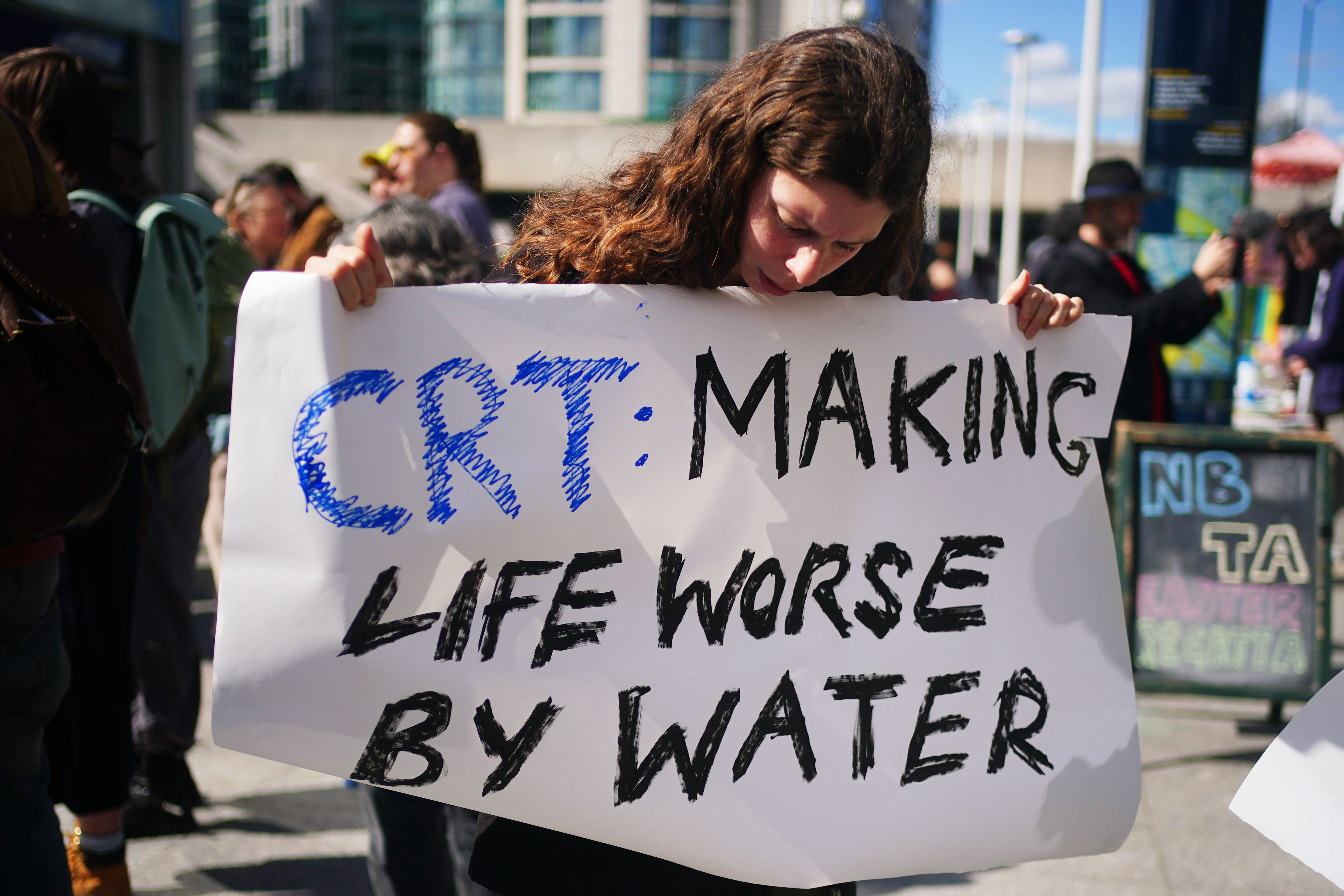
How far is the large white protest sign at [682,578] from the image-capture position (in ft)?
4.57

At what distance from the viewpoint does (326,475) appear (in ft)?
4.58

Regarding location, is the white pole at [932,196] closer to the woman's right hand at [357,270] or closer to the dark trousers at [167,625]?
the woman's right hand at [357,270]

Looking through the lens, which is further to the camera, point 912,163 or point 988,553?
point 988,553

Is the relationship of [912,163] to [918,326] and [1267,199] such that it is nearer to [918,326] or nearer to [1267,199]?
[918,326]

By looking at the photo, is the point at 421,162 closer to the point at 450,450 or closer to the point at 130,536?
the point at 130,536

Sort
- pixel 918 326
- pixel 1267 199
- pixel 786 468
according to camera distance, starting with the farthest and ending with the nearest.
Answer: pixel 1267 199
pixel 918 326
pixel 786 468

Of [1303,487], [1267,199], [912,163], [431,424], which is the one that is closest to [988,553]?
[912,163]

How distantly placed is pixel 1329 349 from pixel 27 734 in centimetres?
656

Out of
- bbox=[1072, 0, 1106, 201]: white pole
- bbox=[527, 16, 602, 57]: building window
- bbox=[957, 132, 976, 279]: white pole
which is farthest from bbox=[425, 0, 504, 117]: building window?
bbox=[1072, 0, 1106, 201]: white pole

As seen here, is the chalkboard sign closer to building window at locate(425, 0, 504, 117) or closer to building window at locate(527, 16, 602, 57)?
building window at locate(527, 16, 602, 57)

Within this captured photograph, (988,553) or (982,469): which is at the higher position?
(982,469)

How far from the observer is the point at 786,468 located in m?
1.54

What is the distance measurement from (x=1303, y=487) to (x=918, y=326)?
2.78 meters

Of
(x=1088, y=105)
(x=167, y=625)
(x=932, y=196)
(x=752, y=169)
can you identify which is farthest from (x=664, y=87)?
(x=752, y=169)
